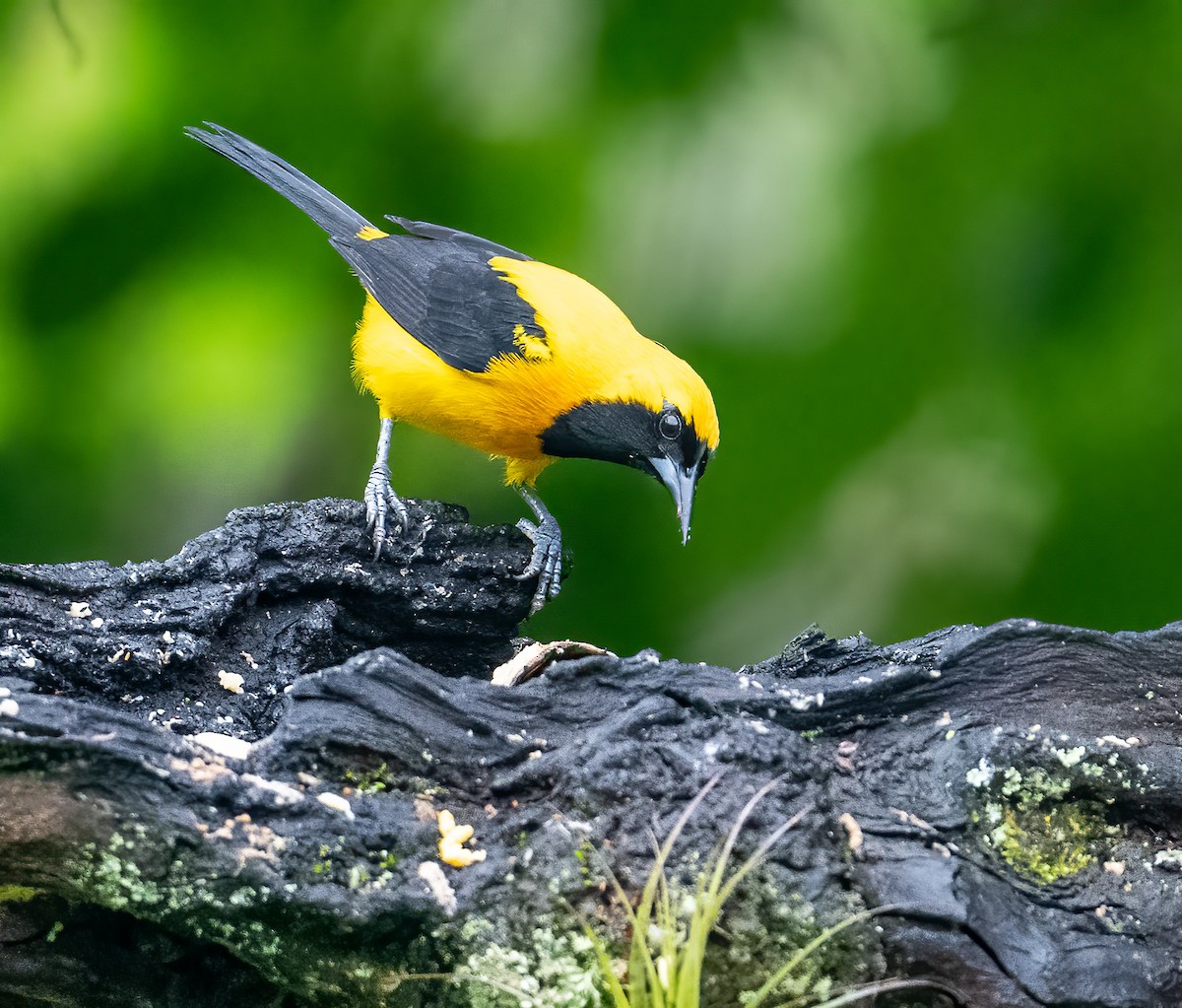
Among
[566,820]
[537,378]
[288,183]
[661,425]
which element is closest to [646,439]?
[661,425]

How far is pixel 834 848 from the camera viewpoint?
182 cm

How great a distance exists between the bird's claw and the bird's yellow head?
12.0 inches

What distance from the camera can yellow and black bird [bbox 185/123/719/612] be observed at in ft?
11.0

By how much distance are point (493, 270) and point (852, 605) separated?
170cm

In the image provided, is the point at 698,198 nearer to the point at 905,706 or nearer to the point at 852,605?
the point at 852,605

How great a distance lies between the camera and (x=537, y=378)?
3432 mm

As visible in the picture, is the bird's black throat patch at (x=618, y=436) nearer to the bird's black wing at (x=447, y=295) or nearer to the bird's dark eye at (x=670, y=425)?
the bird's dark eye at (x=670, y=425)

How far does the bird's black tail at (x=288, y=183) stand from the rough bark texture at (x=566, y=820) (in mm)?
1982

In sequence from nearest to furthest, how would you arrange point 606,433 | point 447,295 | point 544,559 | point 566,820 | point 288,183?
1. point 566,820
2. point 544,559
3. point 606,433
4. point 447,295
5. point 288,183

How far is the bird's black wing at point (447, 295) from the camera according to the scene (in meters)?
3.50

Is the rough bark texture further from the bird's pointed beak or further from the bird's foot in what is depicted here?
the bird's pointed beak

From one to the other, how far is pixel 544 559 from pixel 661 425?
52cm

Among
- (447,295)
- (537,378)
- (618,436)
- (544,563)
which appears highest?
(447,295)

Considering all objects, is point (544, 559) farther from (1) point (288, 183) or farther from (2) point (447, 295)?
(1) point (288, 183)
